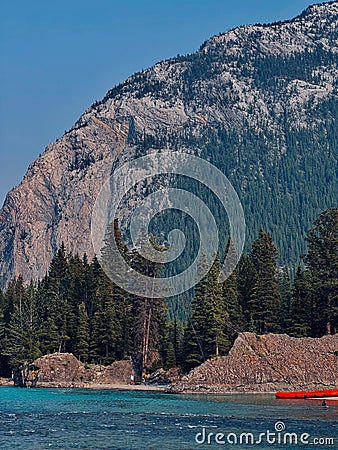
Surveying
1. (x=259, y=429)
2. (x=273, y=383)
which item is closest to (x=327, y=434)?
(x=259, y=429)

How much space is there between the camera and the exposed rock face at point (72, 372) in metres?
86.9

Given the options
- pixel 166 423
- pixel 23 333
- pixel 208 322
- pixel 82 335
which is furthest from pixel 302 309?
pixel 166 423

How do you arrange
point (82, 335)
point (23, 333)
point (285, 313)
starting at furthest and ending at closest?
point (23, 333) → point (82, 335) → point (285, 313)

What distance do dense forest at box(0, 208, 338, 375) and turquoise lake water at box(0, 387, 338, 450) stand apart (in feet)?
60.2

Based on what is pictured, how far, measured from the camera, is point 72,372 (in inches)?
3440

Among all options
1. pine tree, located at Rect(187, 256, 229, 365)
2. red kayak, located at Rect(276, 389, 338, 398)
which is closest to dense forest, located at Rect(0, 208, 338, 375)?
pine tree, located at Rect(187, 256, 229, 365)

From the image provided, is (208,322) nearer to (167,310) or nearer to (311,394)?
(167,310)

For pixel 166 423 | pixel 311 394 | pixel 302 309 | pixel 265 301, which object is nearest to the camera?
pixel 166 423

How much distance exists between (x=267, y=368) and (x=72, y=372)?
2630cm

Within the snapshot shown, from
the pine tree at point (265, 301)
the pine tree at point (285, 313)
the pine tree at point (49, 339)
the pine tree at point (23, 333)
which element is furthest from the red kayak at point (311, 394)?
the pine tree at point (49, 339)

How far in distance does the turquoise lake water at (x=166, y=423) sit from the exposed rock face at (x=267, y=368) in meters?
5.94

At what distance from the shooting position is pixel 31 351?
93062mm

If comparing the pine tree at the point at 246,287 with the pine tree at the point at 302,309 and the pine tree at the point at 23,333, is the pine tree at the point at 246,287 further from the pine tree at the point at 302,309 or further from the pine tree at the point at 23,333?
the pine tree at the point at 23,333

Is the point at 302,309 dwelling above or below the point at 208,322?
above
